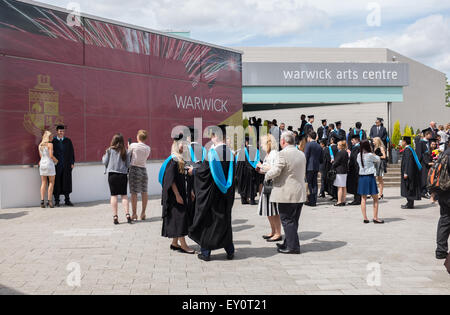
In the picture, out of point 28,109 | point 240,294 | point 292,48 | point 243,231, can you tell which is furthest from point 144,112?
point 292,48

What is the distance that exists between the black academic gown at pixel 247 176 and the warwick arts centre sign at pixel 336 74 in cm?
1279

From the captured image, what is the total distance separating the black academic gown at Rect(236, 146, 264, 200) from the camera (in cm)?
1150

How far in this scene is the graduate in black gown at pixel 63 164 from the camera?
10.8m

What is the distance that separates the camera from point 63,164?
10.9 m

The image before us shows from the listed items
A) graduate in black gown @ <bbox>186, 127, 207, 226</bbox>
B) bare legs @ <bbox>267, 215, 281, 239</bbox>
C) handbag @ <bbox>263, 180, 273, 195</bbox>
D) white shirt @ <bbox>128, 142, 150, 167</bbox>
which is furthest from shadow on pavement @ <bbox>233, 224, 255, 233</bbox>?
white shirt @ <bbox>128, 142, 150, 167</bbox>

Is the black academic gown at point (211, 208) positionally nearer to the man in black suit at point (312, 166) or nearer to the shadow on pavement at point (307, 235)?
the shadow on pavement at point (307, 235)

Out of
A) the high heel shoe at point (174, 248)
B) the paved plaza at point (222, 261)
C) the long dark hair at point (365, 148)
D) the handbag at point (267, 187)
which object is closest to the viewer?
the paved plaza at point (222, 261)

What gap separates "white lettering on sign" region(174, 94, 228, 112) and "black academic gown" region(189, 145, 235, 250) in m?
8.66

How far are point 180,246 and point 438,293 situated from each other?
11.1 ft

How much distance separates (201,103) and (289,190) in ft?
30.7

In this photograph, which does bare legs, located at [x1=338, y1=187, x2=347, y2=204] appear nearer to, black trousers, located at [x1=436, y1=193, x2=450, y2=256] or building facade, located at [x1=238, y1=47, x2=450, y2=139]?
black trousers, located at [x1=436, y1=193, x2=450, y2=256]

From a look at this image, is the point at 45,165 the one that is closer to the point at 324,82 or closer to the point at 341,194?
the point at 341,194

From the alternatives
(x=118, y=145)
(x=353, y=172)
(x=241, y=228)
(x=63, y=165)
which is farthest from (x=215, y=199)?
(x=353, y=172)

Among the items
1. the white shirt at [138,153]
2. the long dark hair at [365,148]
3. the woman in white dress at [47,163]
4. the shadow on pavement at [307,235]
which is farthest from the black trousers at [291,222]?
the woman in white dress at [47,163]
